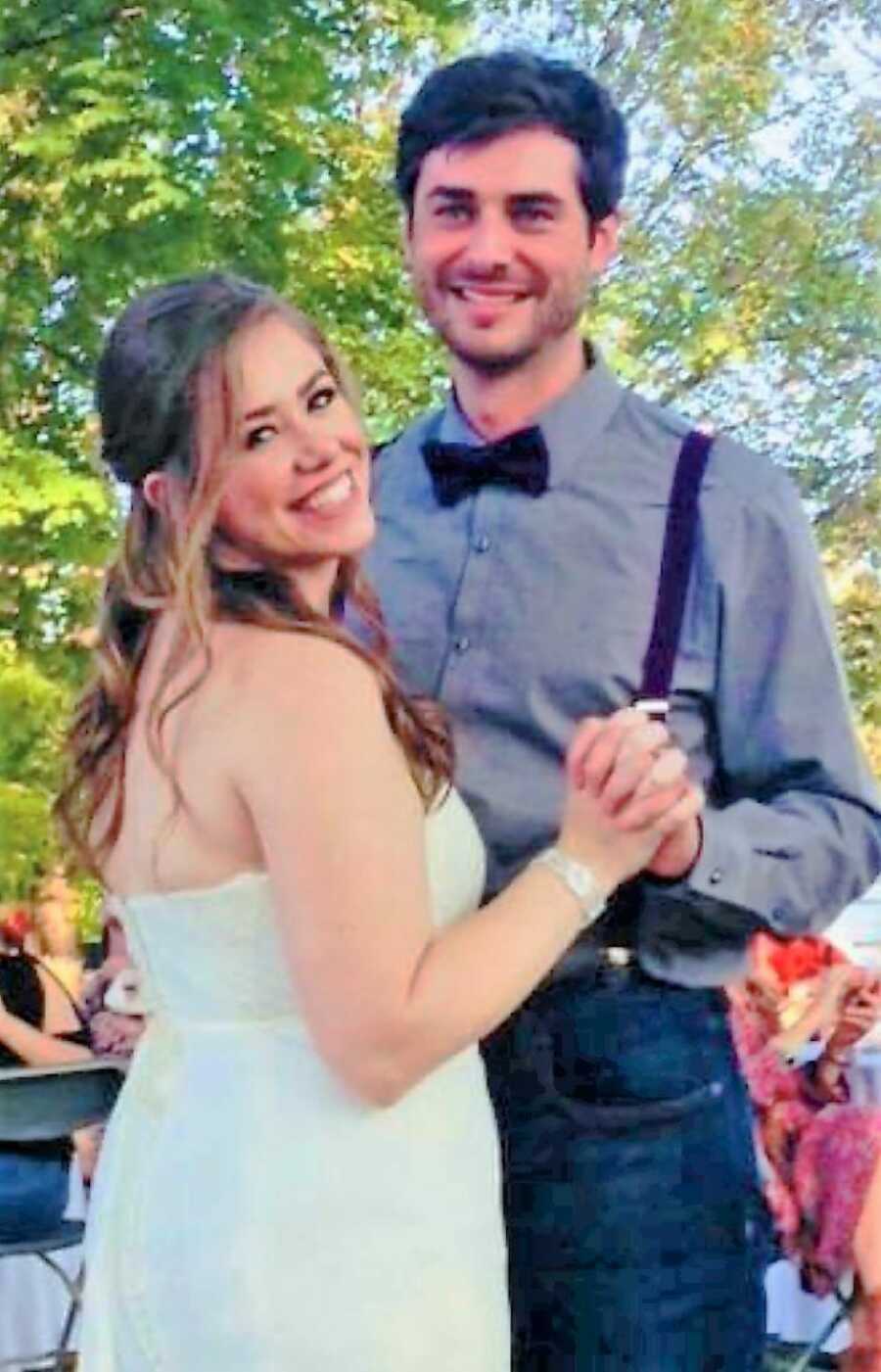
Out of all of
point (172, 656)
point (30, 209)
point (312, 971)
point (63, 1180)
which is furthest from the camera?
point (30, 209)

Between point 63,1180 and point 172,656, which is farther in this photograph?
point 63,1180

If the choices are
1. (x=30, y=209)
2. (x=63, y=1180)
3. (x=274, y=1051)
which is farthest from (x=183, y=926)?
(x=30, y=209)

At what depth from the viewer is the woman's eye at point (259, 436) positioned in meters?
1.63

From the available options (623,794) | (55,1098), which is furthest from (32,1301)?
(623,794)

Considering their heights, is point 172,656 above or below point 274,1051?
above

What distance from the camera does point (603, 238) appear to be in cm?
182

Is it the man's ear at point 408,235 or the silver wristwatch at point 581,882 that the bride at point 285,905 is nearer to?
the silver wristwatch at point 581,882

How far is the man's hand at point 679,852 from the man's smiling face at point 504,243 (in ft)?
1.31

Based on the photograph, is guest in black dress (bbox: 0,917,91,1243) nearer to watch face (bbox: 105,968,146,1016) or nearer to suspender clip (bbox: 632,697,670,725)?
watch face (bbox: 105,968,146,1016)

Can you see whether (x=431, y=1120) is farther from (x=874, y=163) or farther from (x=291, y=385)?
(x=874, y=163)

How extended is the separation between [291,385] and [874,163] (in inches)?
521

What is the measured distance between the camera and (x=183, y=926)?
1.59 meters

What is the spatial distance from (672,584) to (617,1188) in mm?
418

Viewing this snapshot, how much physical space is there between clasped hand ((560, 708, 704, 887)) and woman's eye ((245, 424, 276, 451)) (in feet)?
0.92
